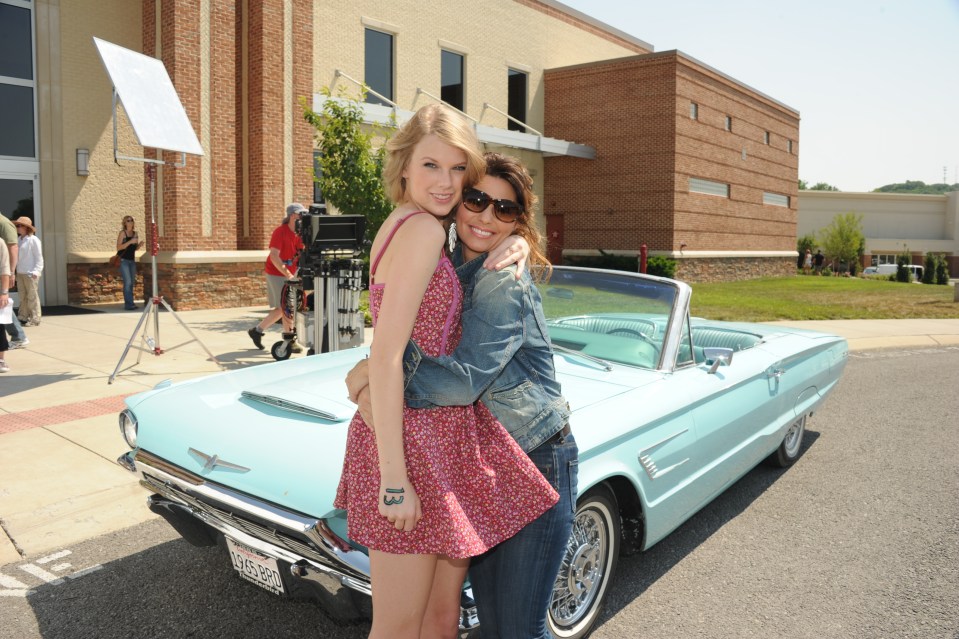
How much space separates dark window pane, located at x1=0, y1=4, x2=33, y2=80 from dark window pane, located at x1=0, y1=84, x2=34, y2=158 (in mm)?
306

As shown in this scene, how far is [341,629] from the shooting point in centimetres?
299

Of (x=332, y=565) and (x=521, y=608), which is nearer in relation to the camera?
(x=521, y=608)

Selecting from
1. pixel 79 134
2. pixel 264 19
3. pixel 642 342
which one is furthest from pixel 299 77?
Result: pixel 642 342

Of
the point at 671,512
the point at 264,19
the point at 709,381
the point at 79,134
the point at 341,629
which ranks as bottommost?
the point at 341,629

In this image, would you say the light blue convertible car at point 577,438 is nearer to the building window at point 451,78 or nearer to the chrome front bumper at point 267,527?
the chrome front bumper at point 267,527

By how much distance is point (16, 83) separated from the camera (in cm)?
1355

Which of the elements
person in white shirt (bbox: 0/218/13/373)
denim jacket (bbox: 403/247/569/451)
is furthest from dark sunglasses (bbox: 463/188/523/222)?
person in white shirt (bbox: 0/218/13/373)

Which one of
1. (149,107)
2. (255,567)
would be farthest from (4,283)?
(255,567)

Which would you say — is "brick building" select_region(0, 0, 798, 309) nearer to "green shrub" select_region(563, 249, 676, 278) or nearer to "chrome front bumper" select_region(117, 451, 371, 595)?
"green shrub" select_region(563, 249, 676, 278)

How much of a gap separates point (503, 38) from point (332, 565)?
2417 centimetres

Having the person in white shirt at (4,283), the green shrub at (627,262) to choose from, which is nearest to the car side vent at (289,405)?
the person in white shirt at (4,283)

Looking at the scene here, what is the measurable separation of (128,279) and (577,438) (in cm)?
1278

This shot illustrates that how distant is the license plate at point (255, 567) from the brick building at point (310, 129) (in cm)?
1181

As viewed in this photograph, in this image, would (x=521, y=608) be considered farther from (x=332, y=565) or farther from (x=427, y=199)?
(x=427, y=199)
